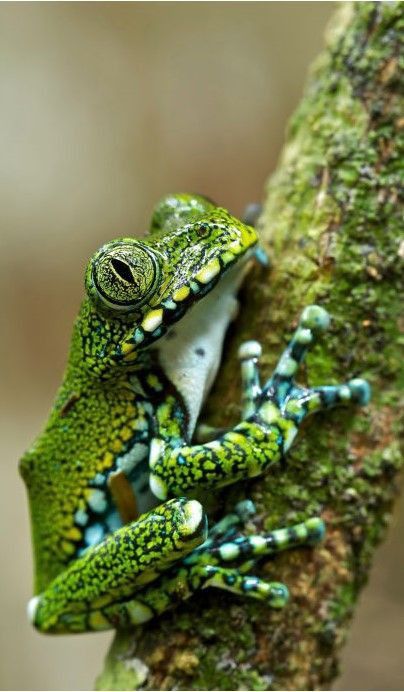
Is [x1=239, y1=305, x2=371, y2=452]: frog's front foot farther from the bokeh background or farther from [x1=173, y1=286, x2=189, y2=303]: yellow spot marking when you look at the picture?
the bokeh background

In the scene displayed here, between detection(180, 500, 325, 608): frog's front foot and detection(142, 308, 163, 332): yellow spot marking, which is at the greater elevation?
detection(142, 308, 163, 332): yellow spot marking

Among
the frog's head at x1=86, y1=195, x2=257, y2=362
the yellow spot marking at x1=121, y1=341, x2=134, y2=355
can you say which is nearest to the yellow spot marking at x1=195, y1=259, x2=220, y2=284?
the frog's head at x1=86, y1=195, x2=257, y2=362

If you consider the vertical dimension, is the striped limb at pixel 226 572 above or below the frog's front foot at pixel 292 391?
below

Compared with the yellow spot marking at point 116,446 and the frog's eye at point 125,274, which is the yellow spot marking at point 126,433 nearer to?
the yellow spot marking at point 116,446

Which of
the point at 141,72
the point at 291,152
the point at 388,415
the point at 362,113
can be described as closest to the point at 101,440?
the point at 388,415

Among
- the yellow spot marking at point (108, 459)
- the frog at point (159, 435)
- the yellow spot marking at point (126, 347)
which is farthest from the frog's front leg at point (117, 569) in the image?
the yellow spot marking at point (126, 347)

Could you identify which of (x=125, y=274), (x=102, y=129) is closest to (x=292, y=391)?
(x=125, y=274)

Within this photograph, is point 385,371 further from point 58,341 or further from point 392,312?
point 58,341
